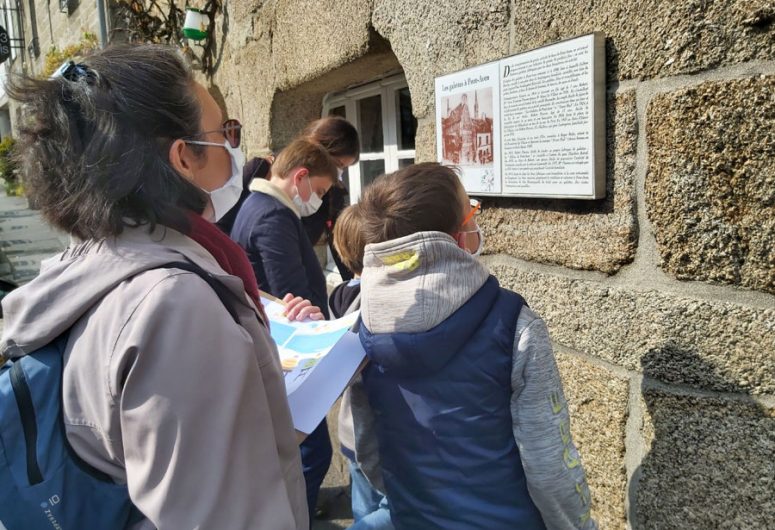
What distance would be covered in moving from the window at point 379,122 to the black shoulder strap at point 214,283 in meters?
2.31

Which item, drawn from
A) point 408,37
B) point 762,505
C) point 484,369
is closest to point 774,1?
point 484,369

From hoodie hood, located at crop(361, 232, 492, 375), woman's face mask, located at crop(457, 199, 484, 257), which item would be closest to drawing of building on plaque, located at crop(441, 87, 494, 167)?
woman's face mask, located at crop(457, 199, 484, 257)

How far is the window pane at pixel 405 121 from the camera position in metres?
3.24

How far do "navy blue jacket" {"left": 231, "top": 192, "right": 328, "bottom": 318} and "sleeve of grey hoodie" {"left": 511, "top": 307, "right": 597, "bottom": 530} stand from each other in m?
1.27

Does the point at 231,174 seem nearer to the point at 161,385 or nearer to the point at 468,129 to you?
the point at 161,385

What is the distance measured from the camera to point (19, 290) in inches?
40.9

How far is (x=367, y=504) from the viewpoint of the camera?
1.90 meters

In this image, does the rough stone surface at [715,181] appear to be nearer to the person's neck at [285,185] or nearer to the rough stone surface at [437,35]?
the rough stone surface at [437,35]

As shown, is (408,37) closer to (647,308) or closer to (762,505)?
(647,308)

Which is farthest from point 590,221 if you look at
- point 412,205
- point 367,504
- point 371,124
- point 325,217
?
→ point 371,124

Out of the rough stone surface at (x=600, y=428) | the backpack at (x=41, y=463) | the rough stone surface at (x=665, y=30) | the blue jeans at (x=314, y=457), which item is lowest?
the blue jeans at (x=314, y=457)

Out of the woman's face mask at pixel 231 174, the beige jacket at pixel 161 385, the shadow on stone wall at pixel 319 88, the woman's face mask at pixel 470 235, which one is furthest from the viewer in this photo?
the shadow on stone wall at pixel 319 88

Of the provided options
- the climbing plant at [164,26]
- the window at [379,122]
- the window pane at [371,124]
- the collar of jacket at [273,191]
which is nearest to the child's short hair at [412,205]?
the collar of jacket at [273,191]

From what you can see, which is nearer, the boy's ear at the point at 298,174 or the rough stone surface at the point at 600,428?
the rough stone surface at the point at 600,428
